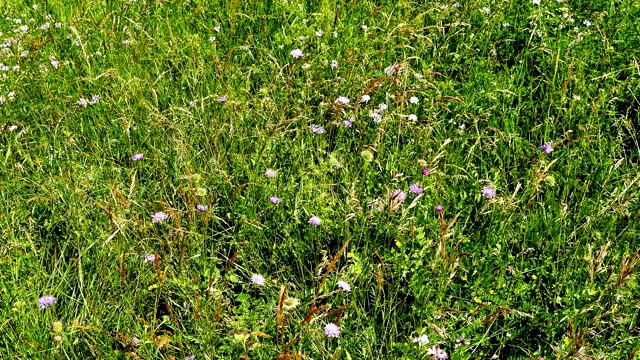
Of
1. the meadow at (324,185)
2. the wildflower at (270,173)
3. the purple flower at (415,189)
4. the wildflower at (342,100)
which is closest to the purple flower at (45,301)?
the meadow at (324,185)

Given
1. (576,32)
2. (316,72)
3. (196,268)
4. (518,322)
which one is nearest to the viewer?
(518,322)

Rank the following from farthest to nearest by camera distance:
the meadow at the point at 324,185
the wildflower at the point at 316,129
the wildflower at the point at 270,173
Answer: the wildflower at the point at 316,129
the wildflower at the point at 270,173
the meadow at the point at 324,185

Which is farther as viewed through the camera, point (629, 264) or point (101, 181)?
point (101, 181)

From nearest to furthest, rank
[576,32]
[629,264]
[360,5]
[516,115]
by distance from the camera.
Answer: [629,264], [516,115], [576,32], [360,5]

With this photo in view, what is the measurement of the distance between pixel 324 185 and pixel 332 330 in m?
0.61

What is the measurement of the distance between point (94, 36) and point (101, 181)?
4.11ft

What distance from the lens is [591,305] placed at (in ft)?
6.08

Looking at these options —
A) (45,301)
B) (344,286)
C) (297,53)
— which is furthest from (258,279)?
(297,53)

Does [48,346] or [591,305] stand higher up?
[591,305]

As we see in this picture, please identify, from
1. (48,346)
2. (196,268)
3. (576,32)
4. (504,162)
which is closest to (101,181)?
(196,268)

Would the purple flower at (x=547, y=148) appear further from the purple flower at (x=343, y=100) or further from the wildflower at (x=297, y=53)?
the wildflower at (x=297, y=53)

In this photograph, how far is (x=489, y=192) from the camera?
2.25m

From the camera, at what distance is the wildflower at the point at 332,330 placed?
1.84 m

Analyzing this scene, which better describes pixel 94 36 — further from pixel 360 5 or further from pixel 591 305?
pixel 591 305
